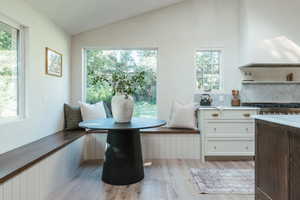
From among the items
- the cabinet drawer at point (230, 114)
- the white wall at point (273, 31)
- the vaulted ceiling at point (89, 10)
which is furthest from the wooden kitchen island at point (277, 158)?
the vaulted ceiling at point (89, 10)

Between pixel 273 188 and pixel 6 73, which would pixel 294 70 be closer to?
pixel 273 188

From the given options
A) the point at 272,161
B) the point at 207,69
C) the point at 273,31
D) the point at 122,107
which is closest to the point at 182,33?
the point at 207,69

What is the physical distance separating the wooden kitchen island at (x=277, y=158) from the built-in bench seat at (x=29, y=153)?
2044 mm

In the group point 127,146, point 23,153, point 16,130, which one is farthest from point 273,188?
point 16,130

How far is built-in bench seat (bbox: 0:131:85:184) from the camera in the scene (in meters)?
1.84

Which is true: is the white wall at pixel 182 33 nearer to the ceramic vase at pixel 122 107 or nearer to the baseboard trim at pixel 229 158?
the baseboard trim at pixel 229 158

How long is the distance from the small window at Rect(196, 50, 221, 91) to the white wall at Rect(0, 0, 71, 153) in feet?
8.25

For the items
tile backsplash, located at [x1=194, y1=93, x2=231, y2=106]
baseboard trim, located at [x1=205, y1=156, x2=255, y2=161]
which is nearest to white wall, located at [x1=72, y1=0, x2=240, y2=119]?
tile backsplash, located at [x1=194, y1=93, x2=231, y2=106]

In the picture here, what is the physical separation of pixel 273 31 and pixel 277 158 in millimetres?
2985

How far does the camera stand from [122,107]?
2.86 metres

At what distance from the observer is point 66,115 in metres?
3.79

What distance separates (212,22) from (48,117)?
11.0 ft

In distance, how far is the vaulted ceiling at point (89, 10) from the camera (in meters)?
3.00

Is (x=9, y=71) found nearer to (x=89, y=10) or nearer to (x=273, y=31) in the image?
(x=89, y=10)
